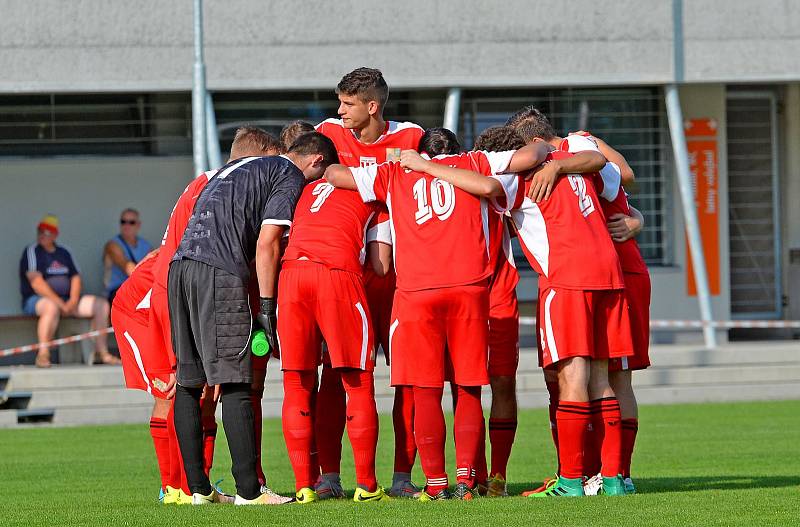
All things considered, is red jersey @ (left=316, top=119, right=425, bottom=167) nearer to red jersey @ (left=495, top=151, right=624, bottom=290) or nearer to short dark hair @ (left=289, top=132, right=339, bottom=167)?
short dark hair @ (left=289, top=132, right=339, bottom=167)

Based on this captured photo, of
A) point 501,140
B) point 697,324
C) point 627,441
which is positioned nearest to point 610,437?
point 627,441

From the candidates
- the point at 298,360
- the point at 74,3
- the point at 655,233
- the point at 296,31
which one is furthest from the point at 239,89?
the point at 298,360

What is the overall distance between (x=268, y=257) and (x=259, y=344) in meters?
0.45

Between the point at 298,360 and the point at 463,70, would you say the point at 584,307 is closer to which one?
the point at 298,360

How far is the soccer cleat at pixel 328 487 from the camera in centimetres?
725

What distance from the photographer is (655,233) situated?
18266mm

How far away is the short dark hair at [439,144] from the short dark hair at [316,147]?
513 millimetres

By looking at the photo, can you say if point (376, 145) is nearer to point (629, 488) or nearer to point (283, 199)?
point (283, 199)

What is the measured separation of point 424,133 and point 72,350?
9610 millimetres

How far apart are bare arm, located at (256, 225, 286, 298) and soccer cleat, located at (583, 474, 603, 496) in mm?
1893

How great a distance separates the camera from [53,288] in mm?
16000

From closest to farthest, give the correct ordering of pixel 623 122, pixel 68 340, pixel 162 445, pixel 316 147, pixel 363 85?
1. pixel 316 147
2. pixel 363 85
3. pixel 162 445
4. pixel 68 340
5. pixel 623 122

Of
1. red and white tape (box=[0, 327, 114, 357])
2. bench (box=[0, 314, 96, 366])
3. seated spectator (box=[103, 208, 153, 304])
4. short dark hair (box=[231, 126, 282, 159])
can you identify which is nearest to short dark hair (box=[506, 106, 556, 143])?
short dark hair (box=[231, 126, 282, 159])

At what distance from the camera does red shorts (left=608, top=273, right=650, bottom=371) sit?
720 centimetres
